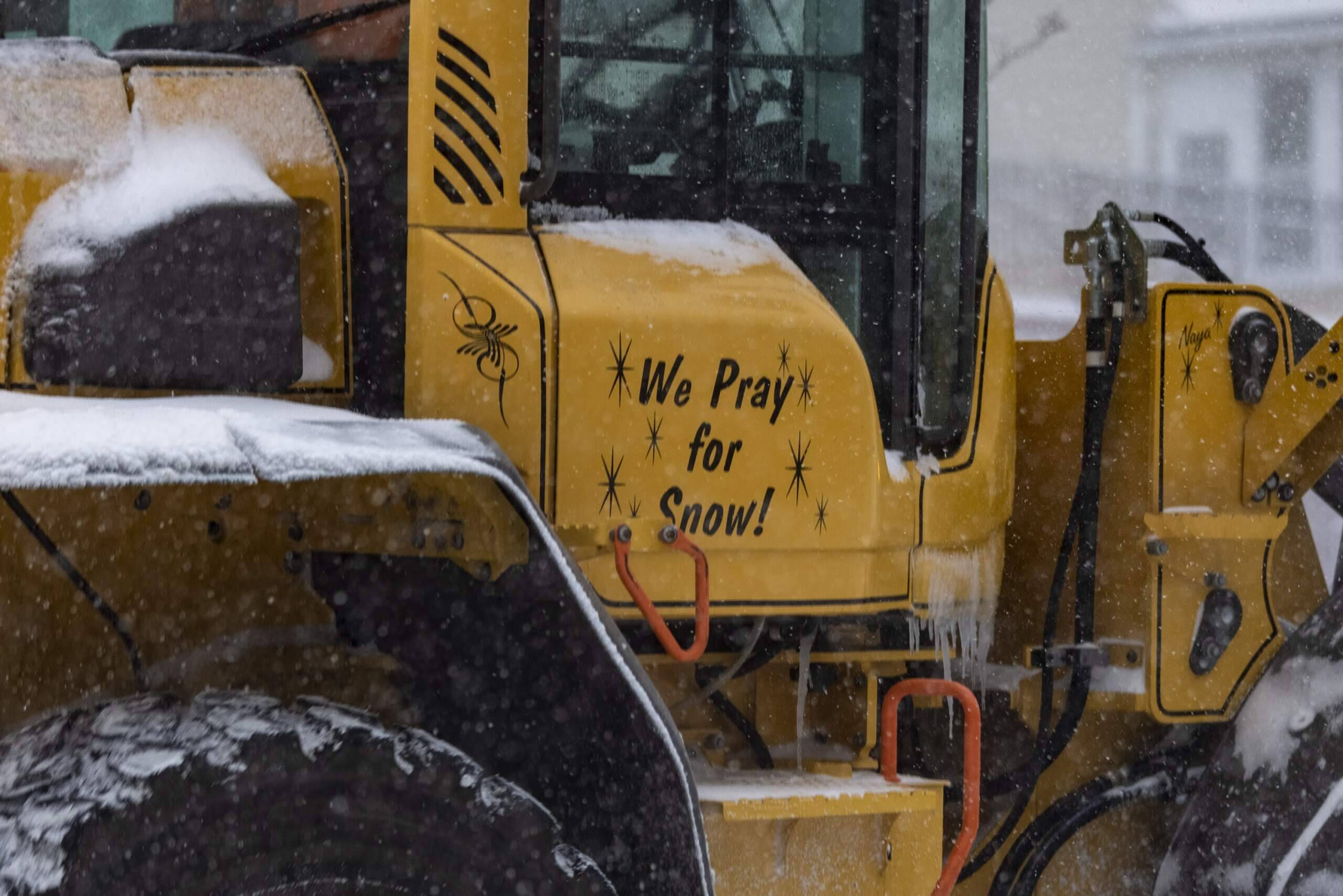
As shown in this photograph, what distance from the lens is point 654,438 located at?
2.55m

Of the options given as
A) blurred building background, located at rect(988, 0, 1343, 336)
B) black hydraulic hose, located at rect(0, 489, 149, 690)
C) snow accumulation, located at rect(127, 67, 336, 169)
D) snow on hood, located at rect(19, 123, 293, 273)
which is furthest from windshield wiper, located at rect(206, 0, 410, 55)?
blurred building background, located at rect(988, 0, 1343, 336)

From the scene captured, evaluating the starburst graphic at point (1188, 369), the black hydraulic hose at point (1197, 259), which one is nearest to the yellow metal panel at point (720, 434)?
the starburst graphic at point (1188, 369)

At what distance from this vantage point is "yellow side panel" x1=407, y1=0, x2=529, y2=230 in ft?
8.08

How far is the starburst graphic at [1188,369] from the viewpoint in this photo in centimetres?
320

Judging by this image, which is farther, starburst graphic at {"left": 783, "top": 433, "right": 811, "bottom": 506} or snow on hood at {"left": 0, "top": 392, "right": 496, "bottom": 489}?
starburst graphic at {"left": 783, "top": 433, "right": 811, "bottom": 506}

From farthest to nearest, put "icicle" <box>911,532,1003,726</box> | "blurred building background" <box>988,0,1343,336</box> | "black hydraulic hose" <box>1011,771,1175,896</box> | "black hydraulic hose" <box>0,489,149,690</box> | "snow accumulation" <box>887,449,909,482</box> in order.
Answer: "blurred building background" <box>988,0,1343,336</box> < "black hydraulic hose" <box>1011,771,1175,896</box> < "icicle" <box>911,532,1003,726</box> < "snow accumulation" <box>887,449,909,482</box> < "black hydraulic hose" <box>0,489,149,690</box>

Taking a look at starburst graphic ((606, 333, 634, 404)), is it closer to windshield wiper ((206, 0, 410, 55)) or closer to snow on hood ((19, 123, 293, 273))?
snow on hood ((19, 123, 293, 273))

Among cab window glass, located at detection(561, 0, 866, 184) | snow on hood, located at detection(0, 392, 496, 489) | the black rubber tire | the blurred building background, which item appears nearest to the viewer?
snow on hood, located at detection(0, 392, 496, 489)

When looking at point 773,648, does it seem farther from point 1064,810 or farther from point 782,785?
point 1064,810

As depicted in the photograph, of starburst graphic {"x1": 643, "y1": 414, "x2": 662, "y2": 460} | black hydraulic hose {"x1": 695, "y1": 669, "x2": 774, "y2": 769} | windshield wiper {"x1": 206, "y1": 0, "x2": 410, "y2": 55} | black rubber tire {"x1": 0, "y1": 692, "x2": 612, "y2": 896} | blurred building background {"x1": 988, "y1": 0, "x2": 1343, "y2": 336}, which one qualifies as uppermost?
blurred building background {"x1": 988, "y1": 0, "x2": 1343, "y2": 336}

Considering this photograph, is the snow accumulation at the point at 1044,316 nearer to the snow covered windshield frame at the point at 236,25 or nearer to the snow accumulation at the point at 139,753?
the snow covered windshield frame at the point at 236,25

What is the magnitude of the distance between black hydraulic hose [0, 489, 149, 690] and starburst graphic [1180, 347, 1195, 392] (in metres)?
1.99

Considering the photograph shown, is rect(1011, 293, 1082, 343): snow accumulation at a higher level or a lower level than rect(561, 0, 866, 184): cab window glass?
lower

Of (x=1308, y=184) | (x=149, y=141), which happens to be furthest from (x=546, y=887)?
(x=1308, y=184)
